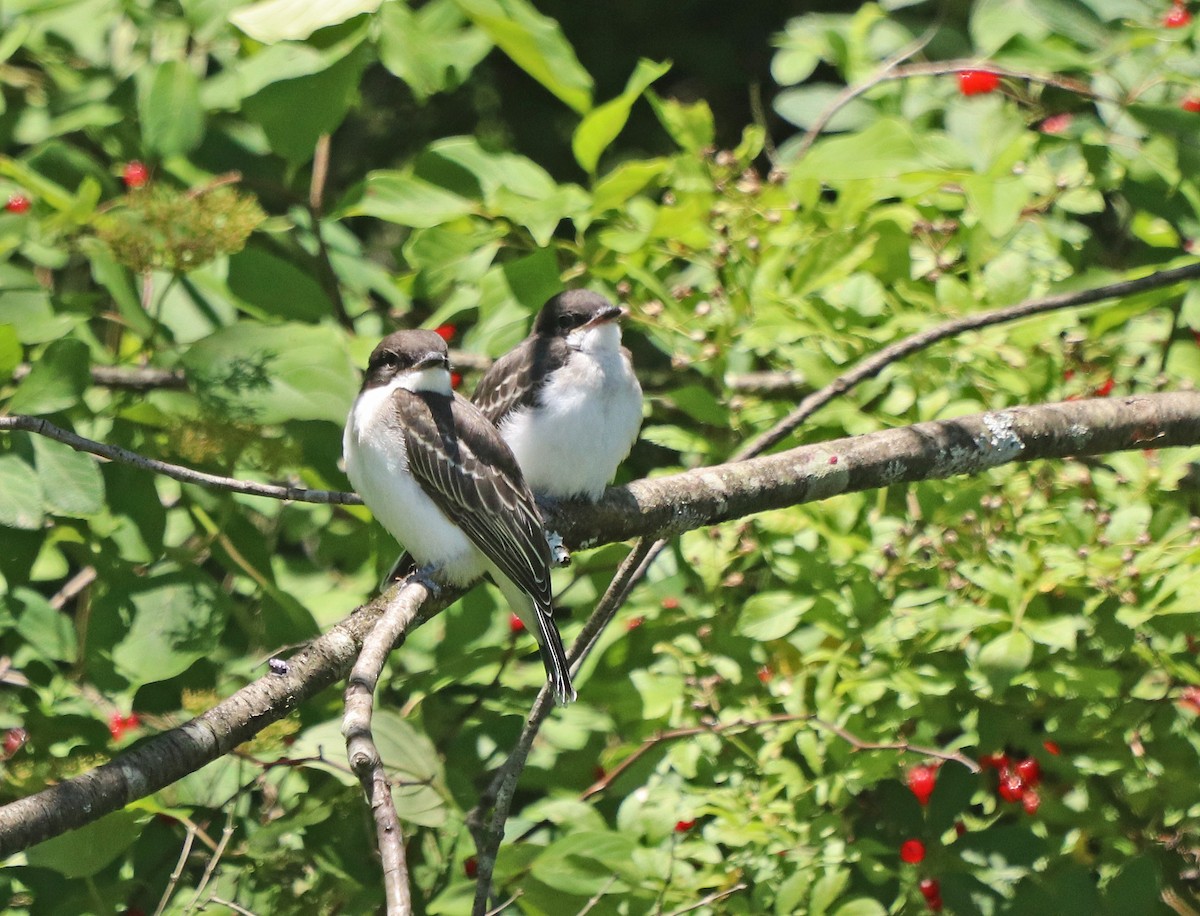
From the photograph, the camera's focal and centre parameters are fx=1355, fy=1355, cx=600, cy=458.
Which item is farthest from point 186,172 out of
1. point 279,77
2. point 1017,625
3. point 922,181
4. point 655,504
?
point 1017,625

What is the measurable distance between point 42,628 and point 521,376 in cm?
171

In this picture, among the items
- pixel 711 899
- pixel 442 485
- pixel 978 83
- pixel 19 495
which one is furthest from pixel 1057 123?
pixel 19 495

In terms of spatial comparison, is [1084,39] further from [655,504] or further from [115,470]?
[115,470]

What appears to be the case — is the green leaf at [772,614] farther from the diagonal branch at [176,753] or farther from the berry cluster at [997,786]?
the diagonal branch at [176,753]

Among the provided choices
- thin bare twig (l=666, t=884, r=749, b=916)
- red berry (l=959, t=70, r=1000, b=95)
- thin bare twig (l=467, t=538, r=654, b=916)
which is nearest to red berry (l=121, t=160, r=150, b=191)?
thin bare twig (l=467, t=538, r=654, b=916)

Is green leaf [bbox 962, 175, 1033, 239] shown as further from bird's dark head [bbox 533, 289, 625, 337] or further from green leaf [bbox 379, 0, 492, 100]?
green leaf [bbox 379, 0, 492, 100]

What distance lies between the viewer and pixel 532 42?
13.5 feet

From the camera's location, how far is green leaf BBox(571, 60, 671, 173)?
13.8ft

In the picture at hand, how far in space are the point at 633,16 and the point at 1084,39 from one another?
353cm

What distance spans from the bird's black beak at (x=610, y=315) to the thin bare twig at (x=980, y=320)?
27.2 inches

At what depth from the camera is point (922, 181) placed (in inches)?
171

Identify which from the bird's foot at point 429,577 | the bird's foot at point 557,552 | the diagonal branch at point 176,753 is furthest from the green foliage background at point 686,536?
the diagonal branch at point 176,753

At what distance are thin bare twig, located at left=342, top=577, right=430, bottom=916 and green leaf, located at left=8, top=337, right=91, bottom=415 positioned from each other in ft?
3.64

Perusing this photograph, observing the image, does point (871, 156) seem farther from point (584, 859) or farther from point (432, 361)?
point (584, 859)
